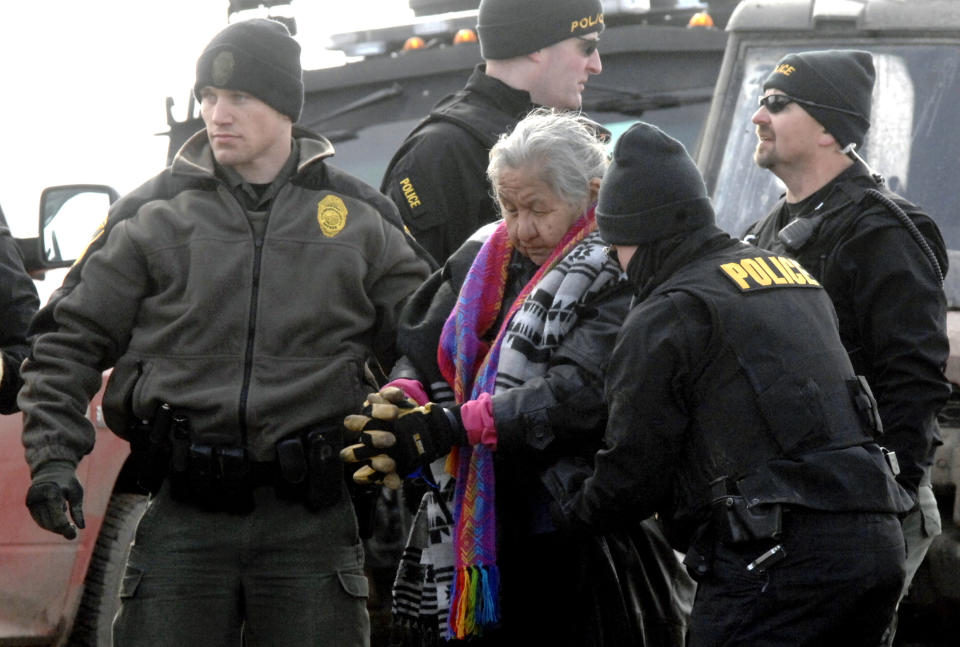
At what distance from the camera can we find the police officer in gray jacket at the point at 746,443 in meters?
3.50

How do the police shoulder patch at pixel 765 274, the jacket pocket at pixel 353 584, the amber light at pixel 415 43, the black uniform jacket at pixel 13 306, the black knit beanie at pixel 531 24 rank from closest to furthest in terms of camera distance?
the police shoulder patch at pixel 765 274 < the jacket pocket at pixel 353 584 < the black uniform jacket at pixel 13 306 < the black knit beanie at pixel 531 24 < the amber light at pixel 415 43

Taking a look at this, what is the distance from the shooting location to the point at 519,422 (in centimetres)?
394

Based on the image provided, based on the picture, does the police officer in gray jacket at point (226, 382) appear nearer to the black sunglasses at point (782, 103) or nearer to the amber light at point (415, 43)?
the black sunglasses at point (782, 103)

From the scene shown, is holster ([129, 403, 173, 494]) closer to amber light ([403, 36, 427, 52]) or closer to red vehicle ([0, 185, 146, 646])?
red vehicle ([0, 185, 146, 646])

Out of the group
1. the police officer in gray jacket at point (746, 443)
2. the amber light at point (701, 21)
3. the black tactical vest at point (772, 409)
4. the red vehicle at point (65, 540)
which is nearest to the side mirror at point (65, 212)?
the red vehicle at point (65, 540)

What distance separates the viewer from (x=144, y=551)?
14.0 feet

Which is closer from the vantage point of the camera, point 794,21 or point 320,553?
point 320,553

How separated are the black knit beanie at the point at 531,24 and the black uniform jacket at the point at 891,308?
111 centimetres

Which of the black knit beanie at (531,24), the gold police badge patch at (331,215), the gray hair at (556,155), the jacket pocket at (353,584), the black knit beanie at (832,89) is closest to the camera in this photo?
the gray hair at (556,155)

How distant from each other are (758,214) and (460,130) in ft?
5.52

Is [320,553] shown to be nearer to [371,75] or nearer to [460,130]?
[460,130]

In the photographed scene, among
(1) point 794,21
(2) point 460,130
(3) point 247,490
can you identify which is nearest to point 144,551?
(3) point 247,490

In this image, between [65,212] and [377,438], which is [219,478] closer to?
[377,438]

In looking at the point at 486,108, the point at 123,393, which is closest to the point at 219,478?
the point at 123,393
